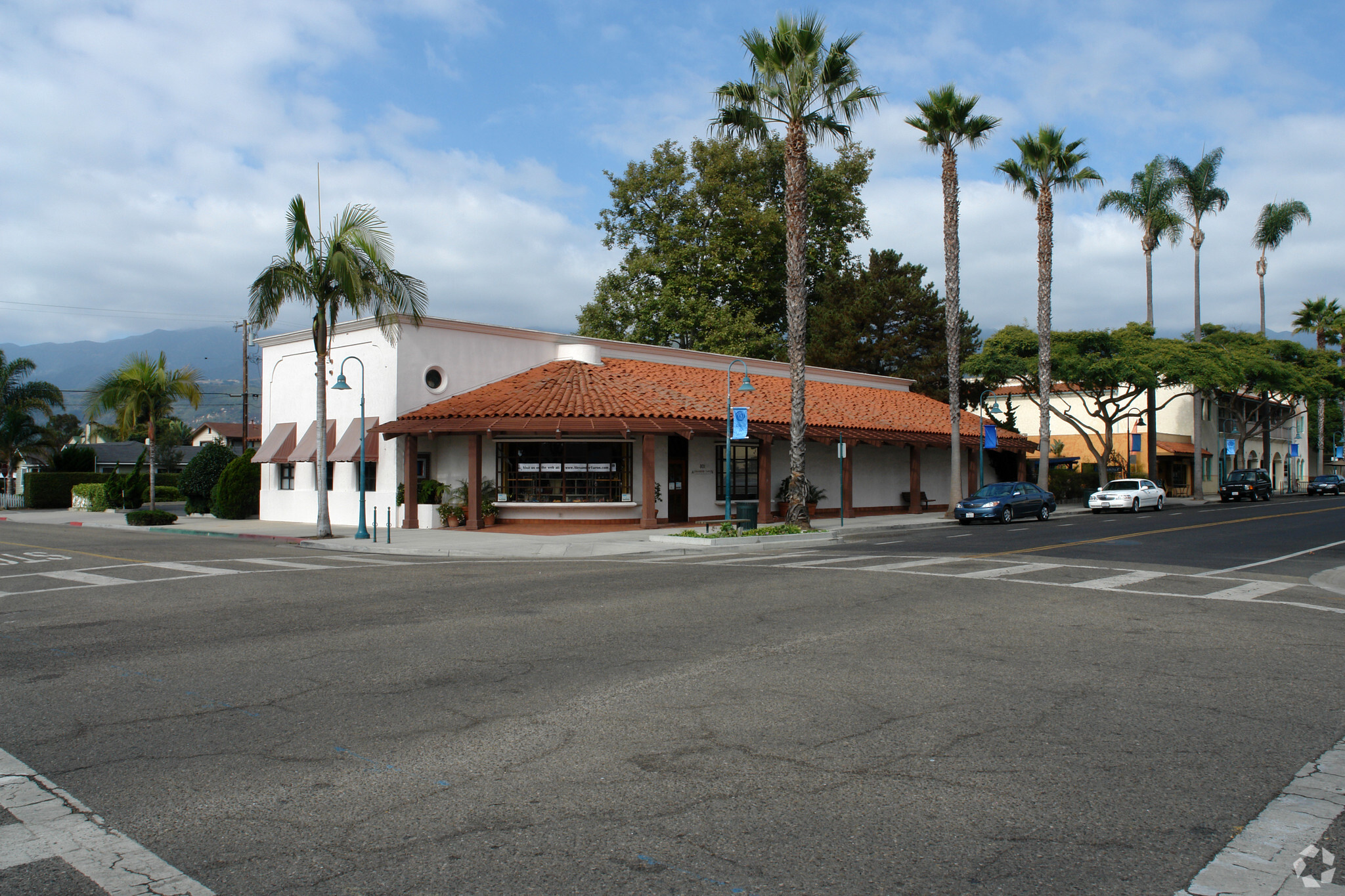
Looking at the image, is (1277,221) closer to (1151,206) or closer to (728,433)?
(1151,206)

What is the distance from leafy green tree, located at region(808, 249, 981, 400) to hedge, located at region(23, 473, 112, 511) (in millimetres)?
40679

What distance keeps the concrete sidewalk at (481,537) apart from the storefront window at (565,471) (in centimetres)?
161

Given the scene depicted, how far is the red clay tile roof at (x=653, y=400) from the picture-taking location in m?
27.5

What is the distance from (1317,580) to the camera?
592 inches

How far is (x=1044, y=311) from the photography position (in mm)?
39312

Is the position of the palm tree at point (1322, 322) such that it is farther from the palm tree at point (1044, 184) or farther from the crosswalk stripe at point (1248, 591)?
the crosswalk stripe at point (1248, 591)

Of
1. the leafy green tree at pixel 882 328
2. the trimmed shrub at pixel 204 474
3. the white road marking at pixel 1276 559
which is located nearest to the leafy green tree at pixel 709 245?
the leafy green tree at pixel 882 328

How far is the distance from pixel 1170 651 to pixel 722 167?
142 ft

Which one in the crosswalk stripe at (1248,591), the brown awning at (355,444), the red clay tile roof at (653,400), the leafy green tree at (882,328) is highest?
the leafy green tree at (882,328)

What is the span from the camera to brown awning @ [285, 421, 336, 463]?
3147 cm

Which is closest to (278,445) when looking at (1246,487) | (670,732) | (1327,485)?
(670,732)

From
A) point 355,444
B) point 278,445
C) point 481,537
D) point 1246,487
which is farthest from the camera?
point 1246,487

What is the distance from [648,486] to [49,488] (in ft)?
134

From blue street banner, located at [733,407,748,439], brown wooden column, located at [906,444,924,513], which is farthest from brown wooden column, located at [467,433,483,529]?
brown wooden column, located at [906,444,924,513]
